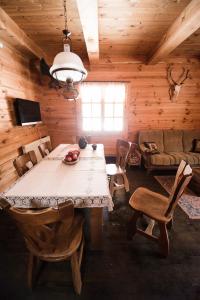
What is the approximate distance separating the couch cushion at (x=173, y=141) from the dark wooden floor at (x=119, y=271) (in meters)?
2.35

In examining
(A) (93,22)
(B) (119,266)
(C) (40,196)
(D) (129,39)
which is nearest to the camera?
(C) (40,196)

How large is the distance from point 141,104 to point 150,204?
3002 millimetres

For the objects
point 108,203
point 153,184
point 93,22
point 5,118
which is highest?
point 93,22

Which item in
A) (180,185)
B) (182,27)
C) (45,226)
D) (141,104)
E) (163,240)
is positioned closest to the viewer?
(45,226)

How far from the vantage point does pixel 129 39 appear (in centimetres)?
290

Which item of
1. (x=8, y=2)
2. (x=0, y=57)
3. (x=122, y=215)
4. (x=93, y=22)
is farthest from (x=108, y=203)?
(x=0, y=57)

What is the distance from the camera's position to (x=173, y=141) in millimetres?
3955

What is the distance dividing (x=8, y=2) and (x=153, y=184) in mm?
3427

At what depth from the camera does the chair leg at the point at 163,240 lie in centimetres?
148

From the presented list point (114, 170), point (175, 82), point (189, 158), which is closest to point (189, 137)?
point (189, 158)

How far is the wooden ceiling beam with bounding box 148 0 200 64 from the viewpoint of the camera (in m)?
1.79

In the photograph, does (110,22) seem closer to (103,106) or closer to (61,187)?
(103,106)

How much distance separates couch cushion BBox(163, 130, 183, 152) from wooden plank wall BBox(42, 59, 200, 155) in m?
0.30

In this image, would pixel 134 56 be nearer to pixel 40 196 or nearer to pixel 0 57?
pixel 0 57
